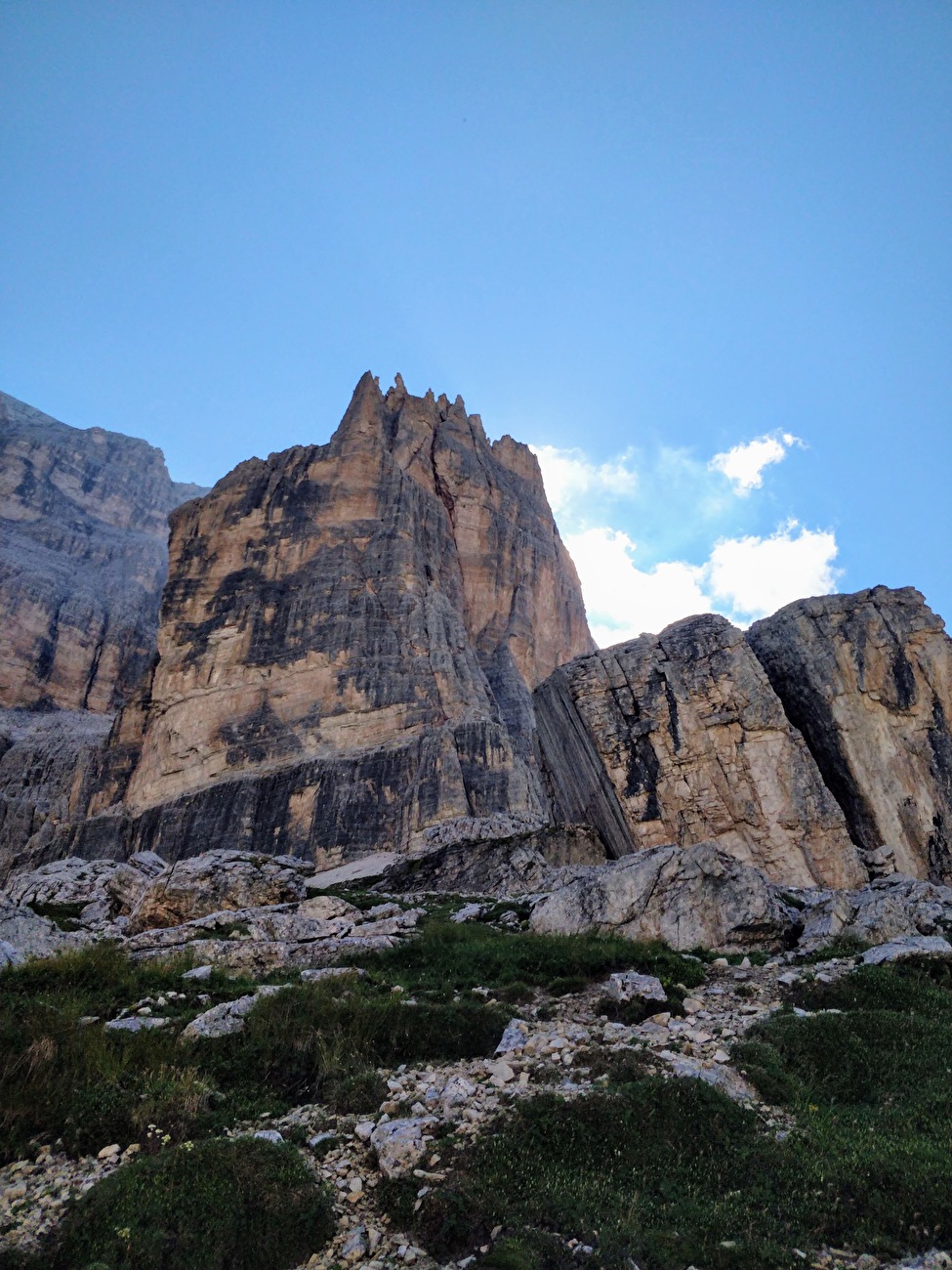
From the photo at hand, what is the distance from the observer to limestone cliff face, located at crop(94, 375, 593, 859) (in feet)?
225

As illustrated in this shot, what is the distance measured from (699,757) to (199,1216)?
26.0 metres

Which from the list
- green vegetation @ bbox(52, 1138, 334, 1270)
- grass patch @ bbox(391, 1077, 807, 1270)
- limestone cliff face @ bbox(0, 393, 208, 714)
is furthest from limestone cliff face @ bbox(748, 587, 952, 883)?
limestone cliff face @ bbox(0, 393, 208, 714)

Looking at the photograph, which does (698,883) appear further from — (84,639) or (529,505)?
(84,639)

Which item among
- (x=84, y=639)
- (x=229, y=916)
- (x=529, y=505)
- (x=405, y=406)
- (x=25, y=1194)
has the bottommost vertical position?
(x=25, y=1194)

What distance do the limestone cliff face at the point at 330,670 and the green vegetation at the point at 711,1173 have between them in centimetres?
5621

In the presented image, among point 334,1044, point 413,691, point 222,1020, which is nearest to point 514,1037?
point 334,1044

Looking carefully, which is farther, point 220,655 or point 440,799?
point 220,655

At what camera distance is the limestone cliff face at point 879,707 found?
28469 millimetres

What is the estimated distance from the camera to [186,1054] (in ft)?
36.2

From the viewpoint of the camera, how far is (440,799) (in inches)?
2606

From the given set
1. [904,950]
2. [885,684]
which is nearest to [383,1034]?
[904,950]

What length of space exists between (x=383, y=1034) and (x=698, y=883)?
10.9 m

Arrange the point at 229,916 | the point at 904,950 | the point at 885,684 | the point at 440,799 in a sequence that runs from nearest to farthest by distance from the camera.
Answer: the point at 904,950
the point at 229,916
the point at 885,684
the point at 440,799

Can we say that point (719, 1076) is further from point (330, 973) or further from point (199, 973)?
point (199, 973)
